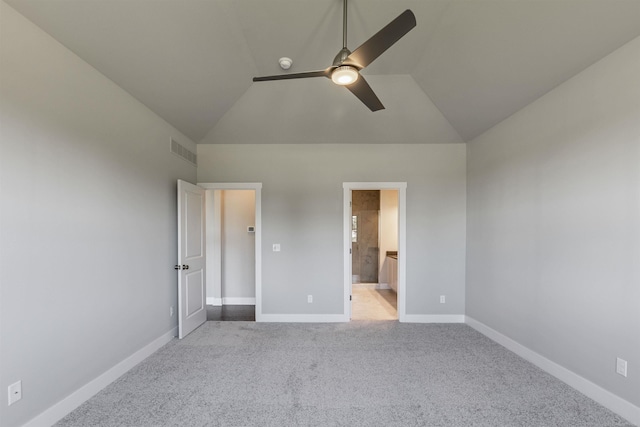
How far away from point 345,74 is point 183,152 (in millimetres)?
2679

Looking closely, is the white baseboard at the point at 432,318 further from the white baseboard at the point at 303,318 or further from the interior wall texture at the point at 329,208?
the white baseboard at the point at 303,318

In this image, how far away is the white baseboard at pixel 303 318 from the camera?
3.86 m

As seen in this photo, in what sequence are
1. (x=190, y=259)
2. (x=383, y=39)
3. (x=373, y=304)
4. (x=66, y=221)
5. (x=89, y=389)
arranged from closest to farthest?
(x=383, y=39), (x=66, y=221), (x=89, y=389), (x=190, y=259), (x=373, y=304)

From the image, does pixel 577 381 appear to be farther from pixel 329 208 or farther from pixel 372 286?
pixel 372 286

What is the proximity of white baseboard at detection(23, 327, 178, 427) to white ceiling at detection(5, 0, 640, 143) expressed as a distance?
258 cm

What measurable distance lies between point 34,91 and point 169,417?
8.05ft

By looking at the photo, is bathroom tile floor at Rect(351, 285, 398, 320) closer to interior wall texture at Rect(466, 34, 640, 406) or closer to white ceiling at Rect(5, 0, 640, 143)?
interior wall texture at Rect(466, 34, 640, 406)

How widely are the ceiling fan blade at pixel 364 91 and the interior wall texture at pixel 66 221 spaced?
2.11 meters

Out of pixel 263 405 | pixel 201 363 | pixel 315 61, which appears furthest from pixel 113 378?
pixel 315 61

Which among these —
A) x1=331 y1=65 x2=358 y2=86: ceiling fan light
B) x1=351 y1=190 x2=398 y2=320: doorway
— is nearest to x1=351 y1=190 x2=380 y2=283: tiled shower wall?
x1=351 y1=190 x2=398 y2=320: doorway

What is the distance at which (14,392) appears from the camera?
160cm

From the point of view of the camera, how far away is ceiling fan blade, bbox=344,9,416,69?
1.39 m

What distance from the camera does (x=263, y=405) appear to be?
6.71ft

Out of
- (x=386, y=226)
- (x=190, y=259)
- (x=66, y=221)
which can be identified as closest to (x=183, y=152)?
(x=190, y=259)
